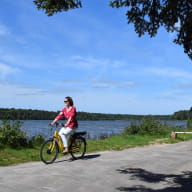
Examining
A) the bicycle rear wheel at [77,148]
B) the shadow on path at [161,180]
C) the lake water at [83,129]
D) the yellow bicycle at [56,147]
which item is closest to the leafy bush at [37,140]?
the lake water at [83,129]

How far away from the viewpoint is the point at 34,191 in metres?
5.54

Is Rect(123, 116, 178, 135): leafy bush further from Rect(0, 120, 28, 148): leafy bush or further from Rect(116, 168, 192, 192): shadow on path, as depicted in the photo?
Rect(116, 168, 192, 192): shadow on path

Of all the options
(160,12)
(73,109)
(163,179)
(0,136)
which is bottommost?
(163,179)

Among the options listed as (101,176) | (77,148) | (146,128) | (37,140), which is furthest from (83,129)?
(101,176)

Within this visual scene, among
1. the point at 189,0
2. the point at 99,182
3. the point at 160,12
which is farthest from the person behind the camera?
the point at 99,182

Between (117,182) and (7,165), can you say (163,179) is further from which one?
(7,165)

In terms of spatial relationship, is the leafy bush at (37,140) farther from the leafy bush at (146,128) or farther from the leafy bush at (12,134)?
the leafy bush at (146,128)

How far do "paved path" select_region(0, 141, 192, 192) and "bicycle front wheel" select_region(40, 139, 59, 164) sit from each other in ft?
0.67

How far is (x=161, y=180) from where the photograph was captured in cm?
686

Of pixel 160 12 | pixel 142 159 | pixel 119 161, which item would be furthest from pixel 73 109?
pixel 160 12

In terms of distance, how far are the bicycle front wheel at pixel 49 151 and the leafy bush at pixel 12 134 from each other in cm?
243

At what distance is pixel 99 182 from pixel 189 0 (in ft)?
13.4

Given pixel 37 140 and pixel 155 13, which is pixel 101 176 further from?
pixel 37 140

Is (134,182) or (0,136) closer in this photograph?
(134,182)
